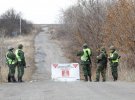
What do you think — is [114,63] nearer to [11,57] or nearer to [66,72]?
[66,72]

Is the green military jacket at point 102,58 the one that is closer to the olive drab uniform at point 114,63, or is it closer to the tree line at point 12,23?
the olive drab uniform at point 114,63

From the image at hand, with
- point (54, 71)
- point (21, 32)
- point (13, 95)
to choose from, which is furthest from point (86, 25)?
point (21, 32)

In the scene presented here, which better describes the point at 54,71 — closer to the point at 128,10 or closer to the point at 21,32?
the point at 128,10

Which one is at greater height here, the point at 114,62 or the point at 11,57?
the point at 11,57

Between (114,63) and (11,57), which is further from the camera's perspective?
(114,63)

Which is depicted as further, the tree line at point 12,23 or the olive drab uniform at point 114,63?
the tree line at point 12,23

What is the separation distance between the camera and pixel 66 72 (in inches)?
1101

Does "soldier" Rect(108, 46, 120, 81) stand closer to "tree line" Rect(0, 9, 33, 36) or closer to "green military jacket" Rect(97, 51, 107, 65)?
"green military jacket" Rect(97, 51, 107, 65)

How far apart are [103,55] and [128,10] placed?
5.08 meters

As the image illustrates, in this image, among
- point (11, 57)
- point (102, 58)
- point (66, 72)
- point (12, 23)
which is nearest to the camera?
point (11, 57)

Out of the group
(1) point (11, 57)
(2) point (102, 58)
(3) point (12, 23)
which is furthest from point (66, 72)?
(3) point (12, 23)

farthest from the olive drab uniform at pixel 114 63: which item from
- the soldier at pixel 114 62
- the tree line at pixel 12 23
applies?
the tree line at pixel 12 23

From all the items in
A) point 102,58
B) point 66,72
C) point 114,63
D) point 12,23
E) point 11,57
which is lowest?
point 66,72

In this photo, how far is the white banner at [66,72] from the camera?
27.8 meters
